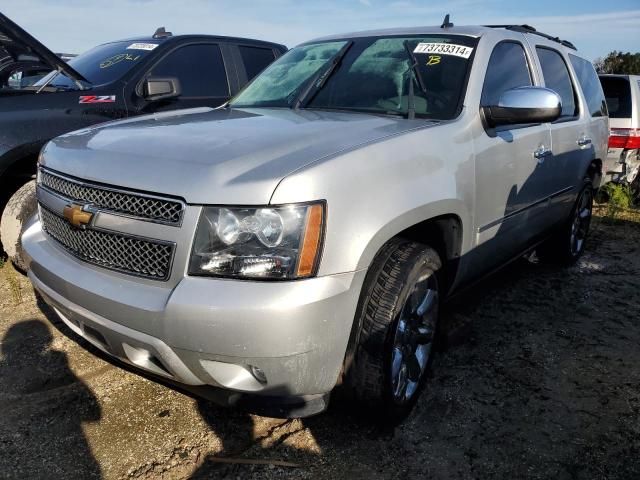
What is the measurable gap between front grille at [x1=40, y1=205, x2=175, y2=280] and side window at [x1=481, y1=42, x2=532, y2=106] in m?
1.90

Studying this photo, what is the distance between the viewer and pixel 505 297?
13.6 feet

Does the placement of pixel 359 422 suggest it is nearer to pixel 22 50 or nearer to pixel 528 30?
pixel 528 30

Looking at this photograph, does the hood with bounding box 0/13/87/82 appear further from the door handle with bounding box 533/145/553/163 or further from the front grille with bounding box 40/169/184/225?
the door handle with bounding box 533/145/553/163

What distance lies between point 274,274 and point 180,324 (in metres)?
0.36

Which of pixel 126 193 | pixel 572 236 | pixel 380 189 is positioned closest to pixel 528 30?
pixel 572 236

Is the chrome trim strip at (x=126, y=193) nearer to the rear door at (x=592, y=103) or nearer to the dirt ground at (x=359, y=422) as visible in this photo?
the dirt ground at (x=359, y=422)

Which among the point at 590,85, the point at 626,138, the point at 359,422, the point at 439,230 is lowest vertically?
the point at 359,422

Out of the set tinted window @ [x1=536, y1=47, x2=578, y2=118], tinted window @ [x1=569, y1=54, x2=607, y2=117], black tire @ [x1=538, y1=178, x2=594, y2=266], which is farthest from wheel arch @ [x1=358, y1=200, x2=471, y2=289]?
tinted window @ [x1=569, y1=54, x2=607, y2=117]

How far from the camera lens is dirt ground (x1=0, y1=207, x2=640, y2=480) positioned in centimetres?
228

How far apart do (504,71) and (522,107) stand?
622mm

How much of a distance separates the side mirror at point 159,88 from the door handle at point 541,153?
2.74 m

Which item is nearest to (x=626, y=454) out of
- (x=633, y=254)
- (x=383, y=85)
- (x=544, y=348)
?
(x=544, y=348)

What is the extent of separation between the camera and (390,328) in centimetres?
225

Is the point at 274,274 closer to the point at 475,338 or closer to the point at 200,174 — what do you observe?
the point at 200,174
